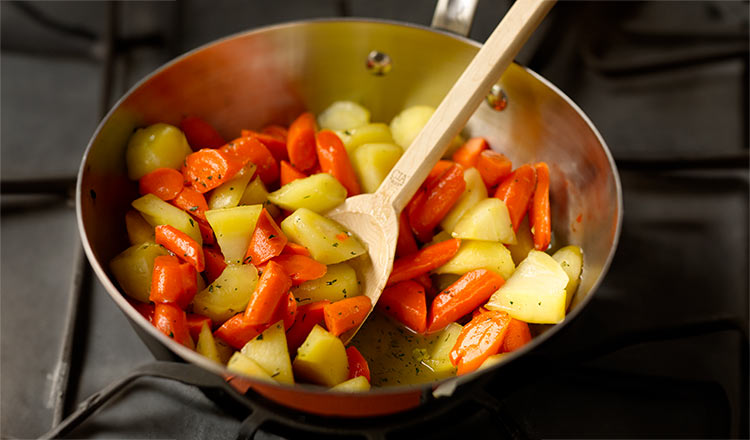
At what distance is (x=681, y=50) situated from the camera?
5.47 ft

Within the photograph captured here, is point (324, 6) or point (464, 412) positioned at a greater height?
point (324, 6)

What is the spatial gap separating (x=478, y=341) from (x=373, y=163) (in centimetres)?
41

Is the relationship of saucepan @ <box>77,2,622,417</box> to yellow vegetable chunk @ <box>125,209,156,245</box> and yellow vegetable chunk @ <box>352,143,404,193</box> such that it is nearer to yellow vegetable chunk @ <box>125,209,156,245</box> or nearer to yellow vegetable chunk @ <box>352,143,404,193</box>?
yellow vegetable chunk @ <box>125,209,156,245</box>

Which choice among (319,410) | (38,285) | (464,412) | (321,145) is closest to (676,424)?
(464,412)

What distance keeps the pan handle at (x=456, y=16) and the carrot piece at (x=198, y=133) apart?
502 mm

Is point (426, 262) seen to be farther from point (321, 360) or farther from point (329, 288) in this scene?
point (321, 360)

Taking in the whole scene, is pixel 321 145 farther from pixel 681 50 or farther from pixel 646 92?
pixel 681 50

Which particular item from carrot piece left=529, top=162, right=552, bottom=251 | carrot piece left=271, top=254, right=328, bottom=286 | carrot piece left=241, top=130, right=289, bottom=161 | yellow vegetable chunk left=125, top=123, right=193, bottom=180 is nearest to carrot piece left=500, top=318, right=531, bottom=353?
carrot piece left=529, top=162, right=552, bottom=251

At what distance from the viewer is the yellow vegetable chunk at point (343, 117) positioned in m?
1.39

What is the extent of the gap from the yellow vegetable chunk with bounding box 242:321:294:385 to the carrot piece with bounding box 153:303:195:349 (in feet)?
0.29

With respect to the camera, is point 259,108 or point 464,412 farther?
point 259,108

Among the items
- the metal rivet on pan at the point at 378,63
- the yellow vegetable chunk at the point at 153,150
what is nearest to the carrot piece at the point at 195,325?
the yellow vegetable chunk at the point at 153,150

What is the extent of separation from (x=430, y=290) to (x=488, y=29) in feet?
2.68

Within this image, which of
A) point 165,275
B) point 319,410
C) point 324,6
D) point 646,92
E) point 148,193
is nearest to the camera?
point 319,410
